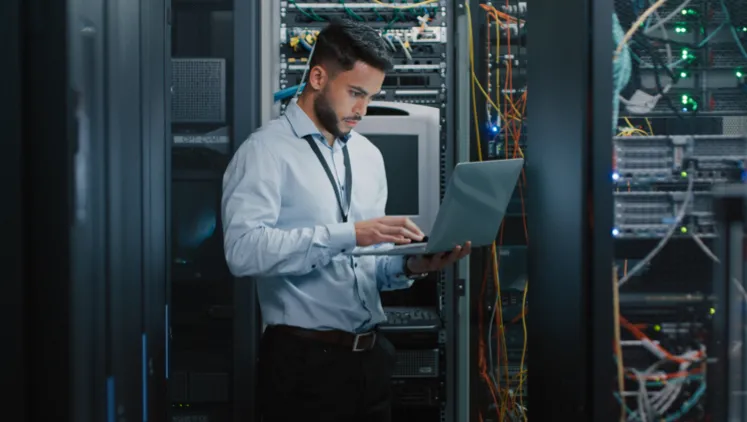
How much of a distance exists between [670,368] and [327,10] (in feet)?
6.75

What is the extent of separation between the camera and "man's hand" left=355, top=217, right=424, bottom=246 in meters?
1.61

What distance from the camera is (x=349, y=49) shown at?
189 centimetres

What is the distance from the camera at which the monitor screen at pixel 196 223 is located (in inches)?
103

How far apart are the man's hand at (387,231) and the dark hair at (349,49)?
0.48 m

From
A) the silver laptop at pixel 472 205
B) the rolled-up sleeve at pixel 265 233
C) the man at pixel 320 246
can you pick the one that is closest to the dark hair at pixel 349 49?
the man at pixel 320 246

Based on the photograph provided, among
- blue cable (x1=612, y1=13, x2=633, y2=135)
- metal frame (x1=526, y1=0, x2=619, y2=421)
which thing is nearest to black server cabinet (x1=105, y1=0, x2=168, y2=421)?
metal frame (x1=526, y1=0, x2=619, y2=421)

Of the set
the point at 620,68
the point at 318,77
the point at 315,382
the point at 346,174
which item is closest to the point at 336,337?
the point at 315,382

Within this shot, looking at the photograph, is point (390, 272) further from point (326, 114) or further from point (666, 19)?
point (666, 19)

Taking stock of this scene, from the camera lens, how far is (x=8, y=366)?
2.36 feet

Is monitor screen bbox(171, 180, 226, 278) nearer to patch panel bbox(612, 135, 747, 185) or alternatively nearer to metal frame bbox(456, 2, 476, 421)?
metal frame bbox(456, 2, 476, 421)

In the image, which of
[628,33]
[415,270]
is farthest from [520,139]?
[628,33]

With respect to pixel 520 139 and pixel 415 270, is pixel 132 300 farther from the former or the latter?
pixel 520 139

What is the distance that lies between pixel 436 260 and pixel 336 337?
0.32 meters

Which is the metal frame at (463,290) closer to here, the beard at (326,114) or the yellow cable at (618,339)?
the beard at (326,114)
